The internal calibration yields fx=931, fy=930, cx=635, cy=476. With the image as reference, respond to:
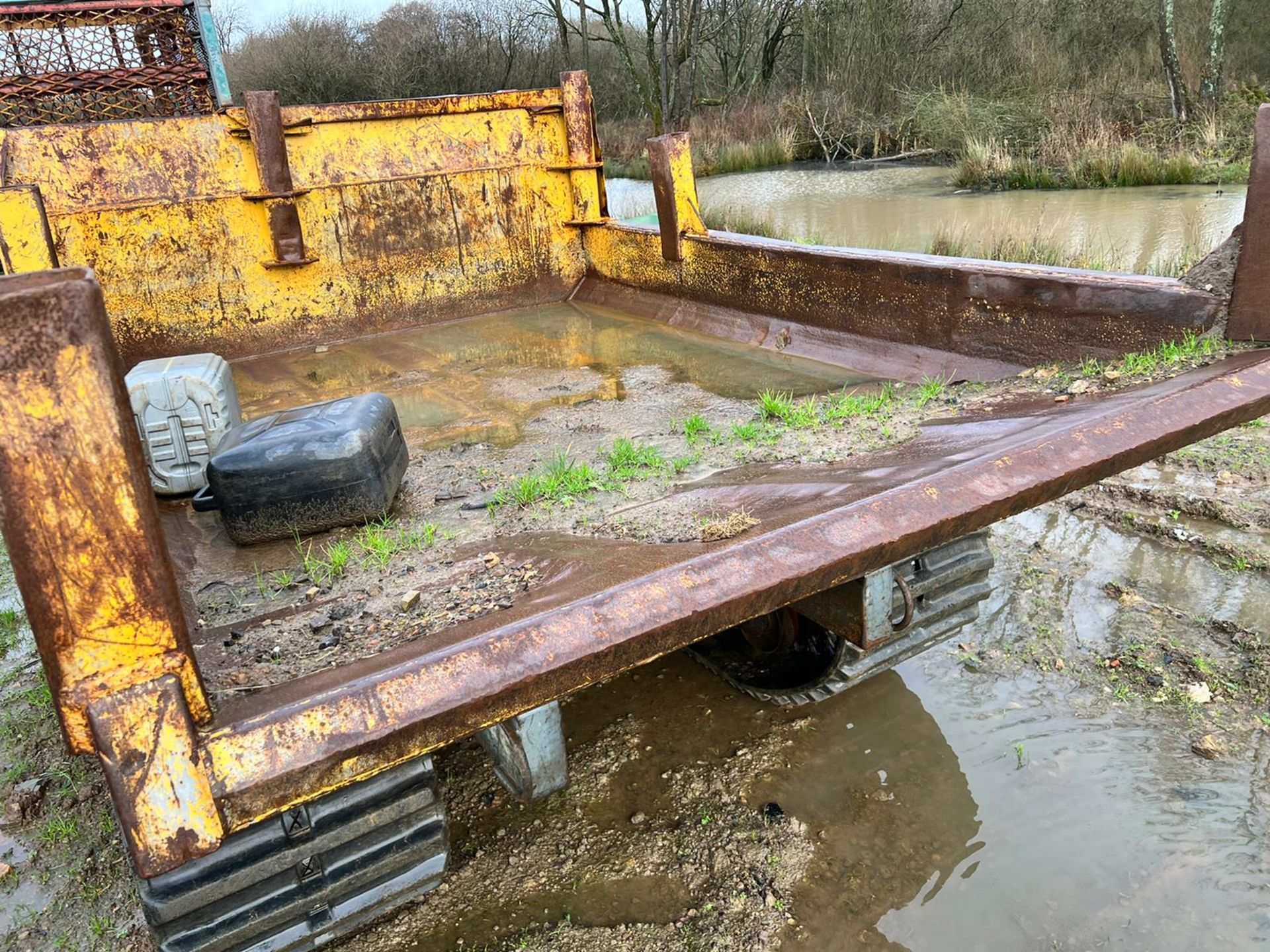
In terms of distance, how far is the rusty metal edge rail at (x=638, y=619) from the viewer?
3.92 ft

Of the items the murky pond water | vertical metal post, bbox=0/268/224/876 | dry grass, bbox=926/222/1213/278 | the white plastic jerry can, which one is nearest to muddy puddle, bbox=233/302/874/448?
the white plastic jerry can

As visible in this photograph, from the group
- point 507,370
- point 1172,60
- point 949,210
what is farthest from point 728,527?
point 1172,60

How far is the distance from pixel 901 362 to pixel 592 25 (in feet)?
84.1

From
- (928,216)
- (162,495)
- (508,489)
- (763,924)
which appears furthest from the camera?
(928,216)

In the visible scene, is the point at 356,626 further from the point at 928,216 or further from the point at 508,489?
the point at 928,216

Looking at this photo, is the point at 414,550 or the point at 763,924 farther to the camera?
the point at 414,550

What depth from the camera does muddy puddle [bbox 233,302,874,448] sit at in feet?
11.7

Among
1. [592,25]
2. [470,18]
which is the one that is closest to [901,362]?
[470,18]

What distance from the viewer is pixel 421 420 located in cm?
356

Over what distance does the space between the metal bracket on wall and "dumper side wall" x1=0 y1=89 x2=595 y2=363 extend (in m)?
3.52

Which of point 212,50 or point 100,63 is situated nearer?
point 100,63

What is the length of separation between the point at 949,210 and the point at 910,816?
9.98m

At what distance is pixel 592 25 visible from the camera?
85.0 ft

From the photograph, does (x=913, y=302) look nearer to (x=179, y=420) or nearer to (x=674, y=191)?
(x=674, y=191)
